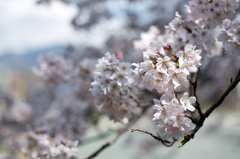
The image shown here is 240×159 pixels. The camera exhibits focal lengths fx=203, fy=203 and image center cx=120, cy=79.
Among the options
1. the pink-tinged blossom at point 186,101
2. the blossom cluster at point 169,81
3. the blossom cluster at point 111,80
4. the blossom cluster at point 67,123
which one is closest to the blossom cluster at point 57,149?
the blossom cluster at point 67,123

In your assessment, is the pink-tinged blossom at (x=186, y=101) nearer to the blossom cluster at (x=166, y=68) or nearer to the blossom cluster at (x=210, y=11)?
the blossom cluster at (x=166, y=68)

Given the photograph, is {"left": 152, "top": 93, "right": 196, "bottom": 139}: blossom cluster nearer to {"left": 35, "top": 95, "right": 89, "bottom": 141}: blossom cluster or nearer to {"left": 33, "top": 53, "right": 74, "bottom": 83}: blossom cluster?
{"left": 35, "top": 95, "right": 89, "bottom": 141}: blossom cluster

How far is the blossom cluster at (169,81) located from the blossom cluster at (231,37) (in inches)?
9.1

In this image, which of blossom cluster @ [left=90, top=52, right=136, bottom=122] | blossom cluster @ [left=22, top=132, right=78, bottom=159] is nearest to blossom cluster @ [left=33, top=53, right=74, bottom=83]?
blossom cluster @ [left=22, top=132, right=78, bottom=159]

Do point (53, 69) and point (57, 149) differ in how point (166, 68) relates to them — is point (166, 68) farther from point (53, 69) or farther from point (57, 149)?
point (53, 69)

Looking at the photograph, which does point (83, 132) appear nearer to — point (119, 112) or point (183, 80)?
point (119, 112)

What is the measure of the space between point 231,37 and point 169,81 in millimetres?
445

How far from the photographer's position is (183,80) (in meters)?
1.06

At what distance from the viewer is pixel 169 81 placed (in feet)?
3.51

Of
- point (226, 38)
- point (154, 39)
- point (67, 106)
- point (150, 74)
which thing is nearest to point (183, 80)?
point (150, 74)

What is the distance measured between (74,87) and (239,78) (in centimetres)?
298

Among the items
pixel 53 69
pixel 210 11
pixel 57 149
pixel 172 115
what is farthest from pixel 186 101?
pixel 53 69

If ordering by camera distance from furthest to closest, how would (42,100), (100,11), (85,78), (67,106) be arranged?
(42,100)
(100,11)
(67,106)
(85,78)

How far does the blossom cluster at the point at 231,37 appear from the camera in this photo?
1111mm
